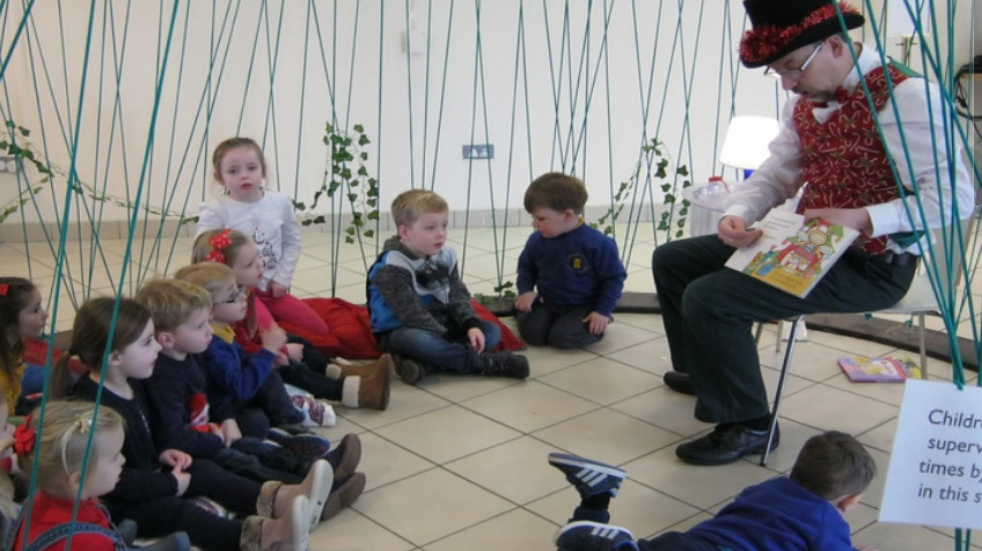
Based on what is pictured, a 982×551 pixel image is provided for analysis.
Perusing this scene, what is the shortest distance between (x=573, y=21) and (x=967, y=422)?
13.8 feet

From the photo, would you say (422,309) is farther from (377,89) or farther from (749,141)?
(377,89)

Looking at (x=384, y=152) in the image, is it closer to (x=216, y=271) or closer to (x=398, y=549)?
(x=216, y=271)

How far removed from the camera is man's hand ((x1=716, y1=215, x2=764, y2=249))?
9.04 feet

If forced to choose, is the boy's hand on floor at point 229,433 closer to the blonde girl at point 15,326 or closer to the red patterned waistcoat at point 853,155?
the blonde girl at point 15,326

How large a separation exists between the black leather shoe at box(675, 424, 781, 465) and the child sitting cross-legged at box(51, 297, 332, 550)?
0.94 meters

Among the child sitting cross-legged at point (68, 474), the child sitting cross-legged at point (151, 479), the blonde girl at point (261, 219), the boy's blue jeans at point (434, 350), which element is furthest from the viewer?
the blonde girl at point (261, 219)

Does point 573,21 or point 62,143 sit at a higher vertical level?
point 573,21

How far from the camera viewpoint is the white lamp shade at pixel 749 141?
3859 mm

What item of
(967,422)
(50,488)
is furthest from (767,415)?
(50,488)

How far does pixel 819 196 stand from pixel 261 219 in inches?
67.2

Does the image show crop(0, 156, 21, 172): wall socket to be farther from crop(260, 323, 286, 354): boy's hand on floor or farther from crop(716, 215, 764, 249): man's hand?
crop(716, 215, 764, 249): man's hand

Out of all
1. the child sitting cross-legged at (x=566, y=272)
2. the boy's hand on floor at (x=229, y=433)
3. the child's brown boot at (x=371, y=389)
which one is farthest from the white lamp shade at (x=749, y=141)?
the boy's hand on floor at (x=229, y=433)

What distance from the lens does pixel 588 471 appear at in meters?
2.17

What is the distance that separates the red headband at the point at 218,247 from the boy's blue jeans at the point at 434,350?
2.06ft
